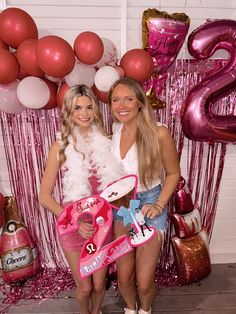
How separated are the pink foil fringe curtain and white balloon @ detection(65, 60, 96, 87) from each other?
0.45m

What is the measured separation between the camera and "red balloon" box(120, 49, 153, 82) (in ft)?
6.52

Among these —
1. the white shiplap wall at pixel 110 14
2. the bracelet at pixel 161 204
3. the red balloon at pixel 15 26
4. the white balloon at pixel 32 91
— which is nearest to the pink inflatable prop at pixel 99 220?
the bracelet at pixel 161 204

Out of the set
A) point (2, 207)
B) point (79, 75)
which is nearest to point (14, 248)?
point (2, 207)

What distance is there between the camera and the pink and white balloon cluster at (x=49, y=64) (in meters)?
1.86

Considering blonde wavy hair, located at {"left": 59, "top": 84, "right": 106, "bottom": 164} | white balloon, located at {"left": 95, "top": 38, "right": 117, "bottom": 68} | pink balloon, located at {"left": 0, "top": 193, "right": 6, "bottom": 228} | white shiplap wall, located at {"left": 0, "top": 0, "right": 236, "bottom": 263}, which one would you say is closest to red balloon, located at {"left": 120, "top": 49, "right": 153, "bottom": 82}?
white balloon, located at {"left": 95, "top": 38, "right": 117, "bottom": 68}

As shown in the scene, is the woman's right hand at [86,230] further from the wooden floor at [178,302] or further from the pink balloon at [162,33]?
the pink balloon at [162,33]

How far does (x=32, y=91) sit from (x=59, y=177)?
0.87m

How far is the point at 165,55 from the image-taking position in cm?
218

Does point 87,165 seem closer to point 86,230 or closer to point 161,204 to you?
point 86,230

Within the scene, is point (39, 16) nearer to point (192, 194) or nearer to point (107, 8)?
point (107, 8)

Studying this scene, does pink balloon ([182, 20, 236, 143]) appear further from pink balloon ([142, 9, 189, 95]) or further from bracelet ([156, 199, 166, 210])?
bracelet ([156, 199, 166, 210])

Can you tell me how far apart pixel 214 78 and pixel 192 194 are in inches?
38.0

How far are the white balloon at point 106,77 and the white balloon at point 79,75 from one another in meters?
0.07

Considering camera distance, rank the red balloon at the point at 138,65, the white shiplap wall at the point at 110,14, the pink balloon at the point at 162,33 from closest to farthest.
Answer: the red balloon at the point at 138,65 < the pink balloon at the point at 162,33 < the white shiplap wall at the point at 110,14
